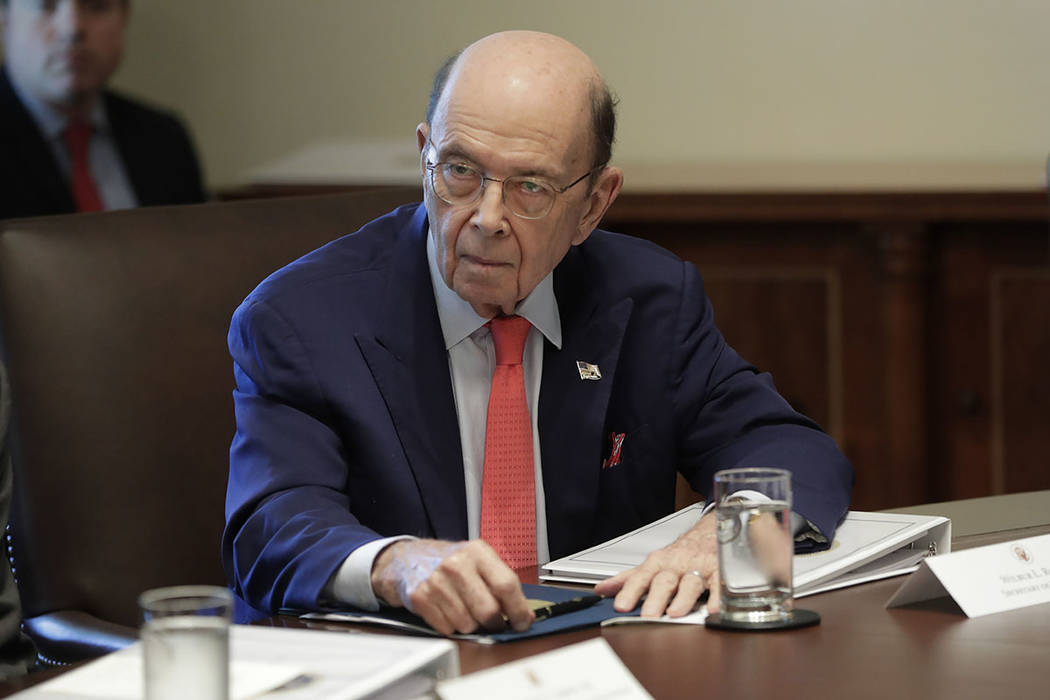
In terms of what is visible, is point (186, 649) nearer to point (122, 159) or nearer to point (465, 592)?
point (465, 592)

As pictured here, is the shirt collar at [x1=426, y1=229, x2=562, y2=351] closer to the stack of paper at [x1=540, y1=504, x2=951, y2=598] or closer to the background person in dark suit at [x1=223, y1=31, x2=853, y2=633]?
the background person in dark suit at [x1=223, y1=31, x2=853, y2=633]

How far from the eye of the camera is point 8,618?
5.24 ft

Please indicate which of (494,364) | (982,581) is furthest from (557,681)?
(494,364)

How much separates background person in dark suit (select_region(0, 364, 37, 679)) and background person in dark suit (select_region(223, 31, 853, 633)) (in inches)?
9.3

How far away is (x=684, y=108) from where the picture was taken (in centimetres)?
460

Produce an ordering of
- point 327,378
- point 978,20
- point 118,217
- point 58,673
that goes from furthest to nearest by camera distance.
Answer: point 978,20 → point 118,217 → point 327,378 → point 58,673

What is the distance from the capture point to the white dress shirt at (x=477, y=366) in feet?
6.00

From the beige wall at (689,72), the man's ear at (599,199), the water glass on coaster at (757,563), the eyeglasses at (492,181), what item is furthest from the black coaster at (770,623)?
the beige wall at (689,72)

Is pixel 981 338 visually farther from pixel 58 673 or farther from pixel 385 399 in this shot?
pixel 58 673

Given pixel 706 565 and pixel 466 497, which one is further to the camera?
pixel 466 497

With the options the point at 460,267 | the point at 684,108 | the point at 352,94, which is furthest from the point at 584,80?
the point at 352,94

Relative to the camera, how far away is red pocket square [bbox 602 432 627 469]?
1.90 meters

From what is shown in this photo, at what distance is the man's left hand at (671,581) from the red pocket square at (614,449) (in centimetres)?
42

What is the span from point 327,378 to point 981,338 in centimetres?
257
